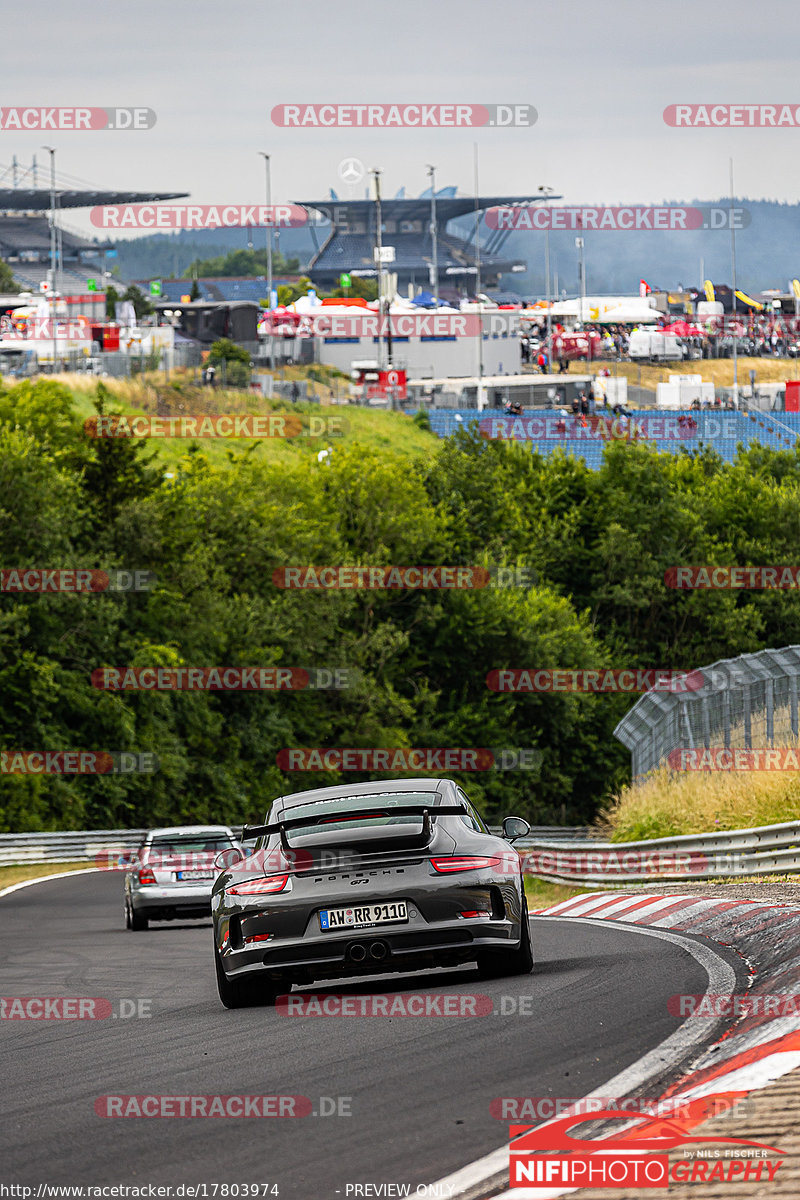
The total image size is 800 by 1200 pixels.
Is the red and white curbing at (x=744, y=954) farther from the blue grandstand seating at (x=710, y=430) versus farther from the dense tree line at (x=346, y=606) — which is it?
the blue grandstand seating at (x=710, y=430)

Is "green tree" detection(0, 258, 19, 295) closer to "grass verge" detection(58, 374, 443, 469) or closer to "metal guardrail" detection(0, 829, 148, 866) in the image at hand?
"grass verge" detection(58, 374, 443, 469)

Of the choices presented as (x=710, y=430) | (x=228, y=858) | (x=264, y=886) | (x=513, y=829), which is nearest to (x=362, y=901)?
(x=264, y=886)

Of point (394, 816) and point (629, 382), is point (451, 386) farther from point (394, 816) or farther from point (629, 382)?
point (394, 816)

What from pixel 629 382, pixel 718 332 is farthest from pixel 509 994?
pixel 718 332

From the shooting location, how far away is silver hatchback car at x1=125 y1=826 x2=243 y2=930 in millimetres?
19297

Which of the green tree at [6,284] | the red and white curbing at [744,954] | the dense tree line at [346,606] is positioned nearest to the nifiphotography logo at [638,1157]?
the red and white curbing at [744,954]

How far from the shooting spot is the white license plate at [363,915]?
9492 millimetres

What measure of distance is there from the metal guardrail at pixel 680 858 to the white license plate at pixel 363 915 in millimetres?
8040

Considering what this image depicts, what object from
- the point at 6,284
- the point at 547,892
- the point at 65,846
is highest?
the point at 6,284

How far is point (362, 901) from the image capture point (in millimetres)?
9523

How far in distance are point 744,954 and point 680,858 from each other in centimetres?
901

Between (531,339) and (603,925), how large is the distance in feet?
426

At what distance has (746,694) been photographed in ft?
74.4

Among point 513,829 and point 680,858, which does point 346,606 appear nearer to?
point 680,858
